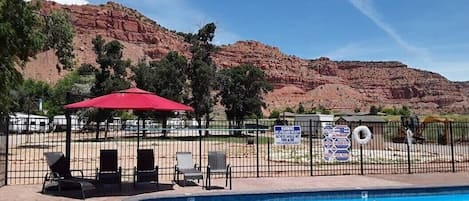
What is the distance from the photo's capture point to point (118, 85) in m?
49.6

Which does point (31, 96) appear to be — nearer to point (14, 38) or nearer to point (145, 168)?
point (145, 168)

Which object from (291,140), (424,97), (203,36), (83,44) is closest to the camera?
(291,140)

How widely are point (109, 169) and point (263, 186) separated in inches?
161

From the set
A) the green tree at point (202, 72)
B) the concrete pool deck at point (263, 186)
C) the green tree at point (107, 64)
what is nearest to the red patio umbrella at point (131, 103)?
the concrete pool deck at point (263, 186)

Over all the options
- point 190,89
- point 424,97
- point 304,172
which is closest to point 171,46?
point 424,97

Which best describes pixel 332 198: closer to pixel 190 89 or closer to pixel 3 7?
pixel 3 7

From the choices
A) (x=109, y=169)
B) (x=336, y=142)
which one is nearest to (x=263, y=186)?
(x=336, y=142)

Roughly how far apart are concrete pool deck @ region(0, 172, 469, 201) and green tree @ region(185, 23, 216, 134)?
119ft

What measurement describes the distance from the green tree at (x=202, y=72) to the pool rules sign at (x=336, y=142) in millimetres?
35613

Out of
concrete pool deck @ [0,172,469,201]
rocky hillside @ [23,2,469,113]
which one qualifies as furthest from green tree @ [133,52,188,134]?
rocky hillside @ [23,2,469,113]

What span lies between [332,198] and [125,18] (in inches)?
6537

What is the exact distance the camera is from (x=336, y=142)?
15.4 metres

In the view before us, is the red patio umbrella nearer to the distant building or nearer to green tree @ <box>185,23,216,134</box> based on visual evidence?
the distant building

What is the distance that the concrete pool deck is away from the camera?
36.8ft
